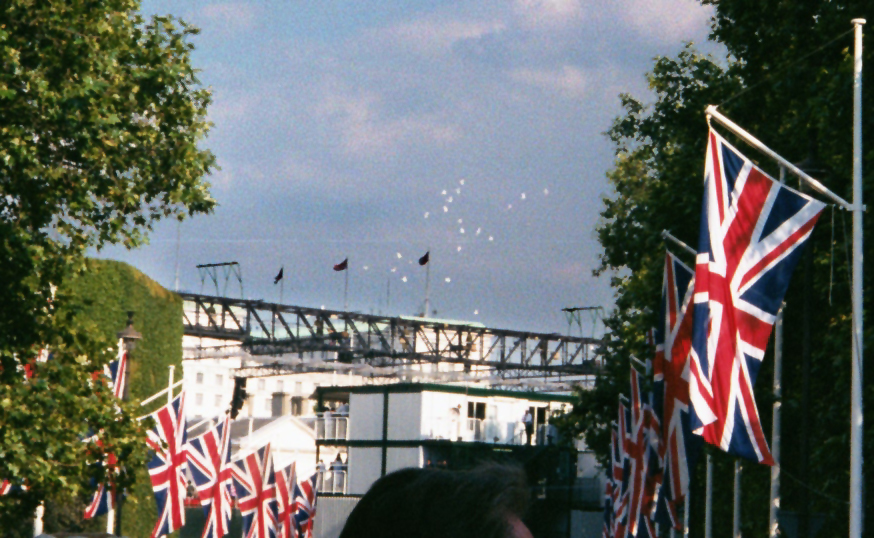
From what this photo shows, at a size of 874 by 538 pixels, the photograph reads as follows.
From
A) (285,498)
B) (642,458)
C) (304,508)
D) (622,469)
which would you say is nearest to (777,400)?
(642,458)

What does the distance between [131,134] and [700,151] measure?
14698mm

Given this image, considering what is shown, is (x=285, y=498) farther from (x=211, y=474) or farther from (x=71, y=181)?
(x=71, y=181)

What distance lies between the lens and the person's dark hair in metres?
2.02

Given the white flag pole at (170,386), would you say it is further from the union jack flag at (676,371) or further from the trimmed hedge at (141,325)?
the union jack flag at (676,371)

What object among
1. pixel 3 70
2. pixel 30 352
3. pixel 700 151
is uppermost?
pixel 700 151

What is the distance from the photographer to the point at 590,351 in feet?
310

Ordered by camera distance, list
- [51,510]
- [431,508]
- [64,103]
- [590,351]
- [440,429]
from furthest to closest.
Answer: [590,351]
[440,429]
[51,510]
[64,103]
[431,508]

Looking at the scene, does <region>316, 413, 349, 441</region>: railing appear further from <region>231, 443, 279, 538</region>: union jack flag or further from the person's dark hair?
the person's dark hair

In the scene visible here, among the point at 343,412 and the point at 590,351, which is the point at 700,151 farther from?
the point at 590,351

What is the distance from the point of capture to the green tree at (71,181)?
17906 millimetres

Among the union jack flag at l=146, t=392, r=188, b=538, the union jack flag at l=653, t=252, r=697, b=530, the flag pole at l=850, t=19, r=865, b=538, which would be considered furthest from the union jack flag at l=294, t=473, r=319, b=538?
the flag pole at l=850, t=19, r=865, b=538

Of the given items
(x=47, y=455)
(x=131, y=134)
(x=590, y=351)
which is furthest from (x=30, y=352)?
(x=590, y=351)

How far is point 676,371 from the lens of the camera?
787 inches

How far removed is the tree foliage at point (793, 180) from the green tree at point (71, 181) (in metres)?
8.87
